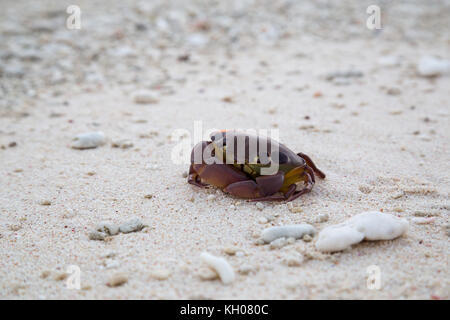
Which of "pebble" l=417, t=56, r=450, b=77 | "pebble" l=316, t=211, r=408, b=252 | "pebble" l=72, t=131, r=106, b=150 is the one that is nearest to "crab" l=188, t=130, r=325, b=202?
"pebble" l=316, t=211, r=408, b=252

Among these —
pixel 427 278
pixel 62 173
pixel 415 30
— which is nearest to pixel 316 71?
pixel 415 30

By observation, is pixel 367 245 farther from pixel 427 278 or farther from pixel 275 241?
pixel 275 241

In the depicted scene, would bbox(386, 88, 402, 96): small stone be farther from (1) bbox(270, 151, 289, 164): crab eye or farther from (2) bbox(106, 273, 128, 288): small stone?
(2) bbox(106, 273, 128, 288): small stone

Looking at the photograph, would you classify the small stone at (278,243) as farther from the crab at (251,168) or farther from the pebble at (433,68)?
the pebble at (433,68)

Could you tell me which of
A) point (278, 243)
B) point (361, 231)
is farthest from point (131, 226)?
point (361, 231)
